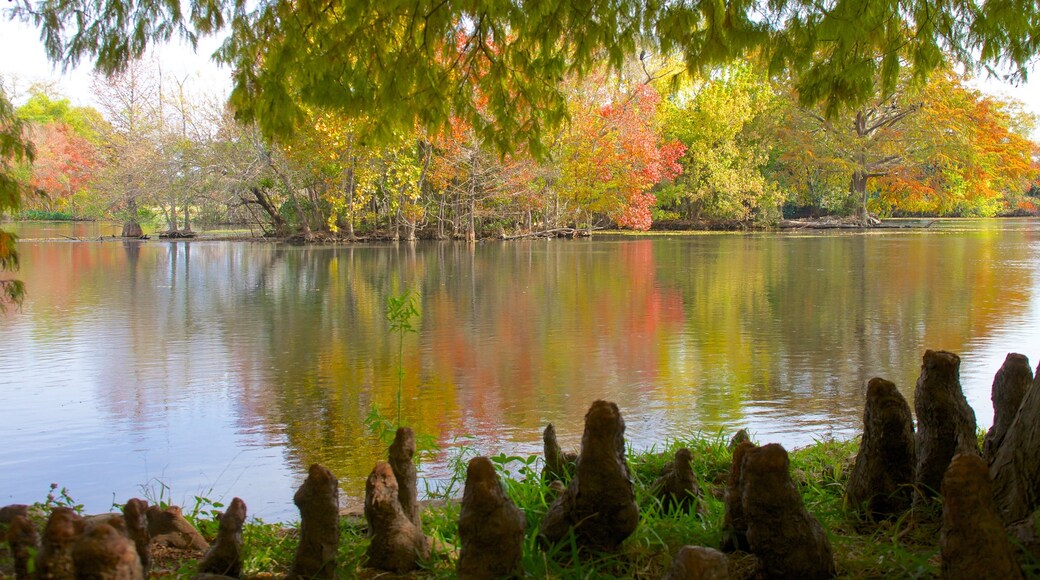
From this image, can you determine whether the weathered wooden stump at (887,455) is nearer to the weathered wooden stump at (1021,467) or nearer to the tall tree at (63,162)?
the weathered wooden stump at (1021,467)

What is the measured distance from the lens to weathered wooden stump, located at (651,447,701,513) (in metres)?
3.40

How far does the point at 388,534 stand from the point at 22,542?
99 centimetres

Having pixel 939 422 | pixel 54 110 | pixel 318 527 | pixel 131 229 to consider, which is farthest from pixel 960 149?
pixel 54 110

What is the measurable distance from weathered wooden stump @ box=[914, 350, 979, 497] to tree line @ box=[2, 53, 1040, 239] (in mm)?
19301

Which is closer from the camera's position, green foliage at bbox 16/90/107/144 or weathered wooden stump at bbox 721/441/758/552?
weathered wooden stump at bbox 721/441/758/552

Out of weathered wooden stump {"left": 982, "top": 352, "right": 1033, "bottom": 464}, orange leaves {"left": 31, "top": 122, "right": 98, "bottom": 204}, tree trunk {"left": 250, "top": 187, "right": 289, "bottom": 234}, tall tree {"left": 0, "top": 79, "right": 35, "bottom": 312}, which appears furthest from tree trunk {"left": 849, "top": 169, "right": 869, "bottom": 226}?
tall tree {"left": 0, "top": 79, "right": 35, "bottom": 312}

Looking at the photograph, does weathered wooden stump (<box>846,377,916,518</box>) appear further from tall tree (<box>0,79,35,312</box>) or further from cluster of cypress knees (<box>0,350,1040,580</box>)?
tall tree (<box>0,79,35,312</box>)

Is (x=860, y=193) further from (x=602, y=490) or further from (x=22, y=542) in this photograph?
(x=22, y=542)

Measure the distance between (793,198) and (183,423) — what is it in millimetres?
50667

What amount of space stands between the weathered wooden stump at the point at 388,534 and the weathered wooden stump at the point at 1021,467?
1864 millimetres

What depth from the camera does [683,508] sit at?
→ 11.2ft

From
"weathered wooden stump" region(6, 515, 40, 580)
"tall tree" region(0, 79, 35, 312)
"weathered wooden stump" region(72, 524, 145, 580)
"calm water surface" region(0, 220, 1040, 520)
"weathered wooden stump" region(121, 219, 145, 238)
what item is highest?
"weathered wooden stump" region(121, 219, 145, 238)

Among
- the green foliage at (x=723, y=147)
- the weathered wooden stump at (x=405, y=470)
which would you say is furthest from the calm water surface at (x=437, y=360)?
the green foliage at (x=723, y=147)

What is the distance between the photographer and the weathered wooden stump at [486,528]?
7.95ft
